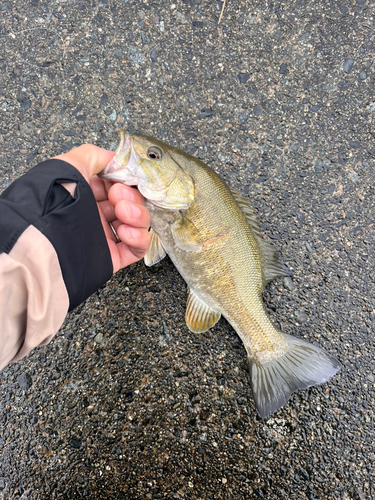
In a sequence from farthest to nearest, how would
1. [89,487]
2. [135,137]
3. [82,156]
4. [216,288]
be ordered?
1. [89,487]
2. [216,288]
3. [135,137]
4. [82,156]

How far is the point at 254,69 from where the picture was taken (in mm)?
2775

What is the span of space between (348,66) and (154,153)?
1830 mm

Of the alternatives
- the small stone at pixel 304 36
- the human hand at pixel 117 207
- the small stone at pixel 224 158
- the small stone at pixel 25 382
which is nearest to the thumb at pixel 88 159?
the human hand at pixel 117 207

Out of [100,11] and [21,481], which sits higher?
[100,11]

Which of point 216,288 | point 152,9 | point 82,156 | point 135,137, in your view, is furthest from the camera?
point 152,9

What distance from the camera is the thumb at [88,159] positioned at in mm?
1972

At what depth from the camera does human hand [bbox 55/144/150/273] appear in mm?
2051

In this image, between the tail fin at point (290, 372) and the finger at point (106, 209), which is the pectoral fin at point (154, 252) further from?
the tail fin at point (290, 372)

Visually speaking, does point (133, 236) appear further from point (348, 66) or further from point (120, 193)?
point (348, 66)

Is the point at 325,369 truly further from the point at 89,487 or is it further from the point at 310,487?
the point at 89,487

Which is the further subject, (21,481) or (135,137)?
(21,481)

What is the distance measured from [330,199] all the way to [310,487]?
2.24 meters

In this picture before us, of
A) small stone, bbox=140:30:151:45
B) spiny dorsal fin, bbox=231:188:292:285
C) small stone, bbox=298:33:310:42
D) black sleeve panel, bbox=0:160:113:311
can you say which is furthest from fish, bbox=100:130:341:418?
small stone, bbox=298:33:310:42

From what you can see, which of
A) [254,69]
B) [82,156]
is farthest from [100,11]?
[82,156]
